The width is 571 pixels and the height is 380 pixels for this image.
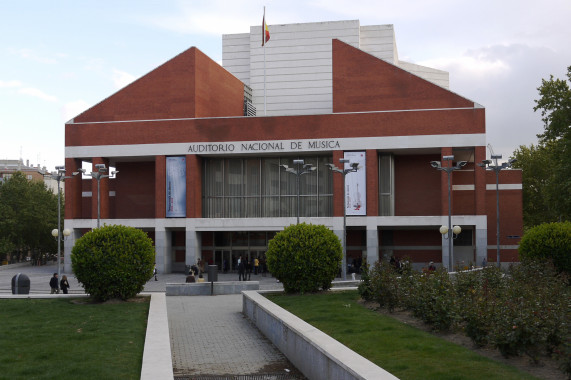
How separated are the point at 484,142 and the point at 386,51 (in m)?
26.9

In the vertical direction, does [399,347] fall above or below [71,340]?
above

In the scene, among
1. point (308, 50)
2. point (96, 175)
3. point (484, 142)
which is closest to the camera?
point (96, 175)

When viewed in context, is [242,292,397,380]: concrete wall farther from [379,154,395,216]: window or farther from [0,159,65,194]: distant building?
[0,159,65,194]: distant building

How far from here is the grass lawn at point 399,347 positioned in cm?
944

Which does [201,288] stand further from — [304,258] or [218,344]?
[218,344]

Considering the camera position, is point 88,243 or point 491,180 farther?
point 491,180

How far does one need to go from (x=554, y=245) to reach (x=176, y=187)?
2923cm

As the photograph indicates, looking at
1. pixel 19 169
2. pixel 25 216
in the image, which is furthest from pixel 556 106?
pixel 19 169

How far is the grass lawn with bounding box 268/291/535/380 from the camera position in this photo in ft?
31.0

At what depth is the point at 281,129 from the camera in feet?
152

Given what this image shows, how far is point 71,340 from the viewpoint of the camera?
13.1 metres

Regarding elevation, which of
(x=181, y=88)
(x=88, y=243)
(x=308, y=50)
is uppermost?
(x=308, y=50)

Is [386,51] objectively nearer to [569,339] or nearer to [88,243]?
[88,243]

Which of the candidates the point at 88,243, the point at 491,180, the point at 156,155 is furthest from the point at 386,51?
the point at 88,243
